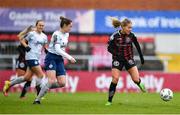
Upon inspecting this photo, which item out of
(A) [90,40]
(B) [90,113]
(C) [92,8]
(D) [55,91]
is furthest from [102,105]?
(C) [92,8]

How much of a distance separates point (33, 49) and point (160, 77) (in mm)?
9100

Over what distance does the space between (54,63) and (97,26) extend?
19.0 m

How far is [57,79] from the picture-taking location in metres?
16.7

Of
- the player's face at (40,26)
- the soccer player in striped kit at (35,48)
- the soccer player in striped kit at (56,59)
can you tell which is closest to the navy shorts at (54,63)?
the soccer player in striped kit at (56,59)

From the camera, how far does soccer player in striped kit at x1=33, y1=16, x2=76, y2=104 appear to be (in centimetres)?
1628

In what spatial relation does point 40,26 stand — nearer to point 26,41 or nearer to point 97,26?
point 26,41

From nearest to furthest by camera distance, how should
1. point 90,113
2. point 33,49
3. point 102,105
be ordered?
point 90,113 < point 102,105 < point 33,49

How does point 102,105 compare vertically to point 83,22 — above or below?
below

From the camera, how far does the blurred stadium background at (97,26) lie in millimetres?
32625

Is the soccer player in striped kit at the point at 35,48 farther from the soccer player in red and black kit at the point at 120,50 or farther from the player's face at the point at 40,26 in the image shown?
the soccer player in red and black kit at the point at 120,50

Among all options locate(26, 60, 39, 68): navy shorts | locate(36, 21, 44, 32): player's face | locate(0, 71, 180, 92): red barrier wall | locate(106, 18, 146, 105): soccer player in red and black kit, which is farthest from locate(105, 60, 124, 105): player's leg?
locate(0, 71, 180, 92): red barrier wall

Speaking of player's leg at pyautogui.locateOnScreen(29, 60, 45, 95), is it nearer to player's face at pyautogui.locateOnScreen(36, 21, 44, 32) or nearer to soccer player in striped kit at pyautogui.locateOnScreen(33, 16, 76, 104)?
player's face at pyautogui.locateOnScreen(36, 21, 44, 32)

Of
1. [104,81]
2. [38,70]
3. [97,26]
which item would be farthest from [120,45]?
[97,26]

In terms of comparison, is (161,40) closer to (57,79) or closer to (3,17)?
(3,17)
